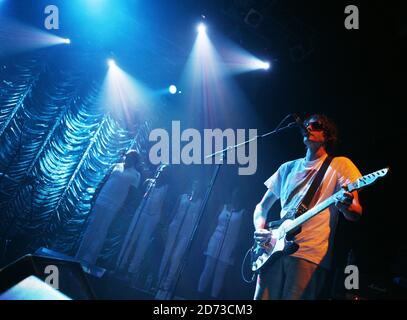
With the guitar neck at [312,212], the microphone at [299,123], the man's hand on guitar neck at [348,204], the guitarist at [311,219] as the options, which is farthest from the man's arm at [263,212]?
the man's hand on guitar neck at [348,204]

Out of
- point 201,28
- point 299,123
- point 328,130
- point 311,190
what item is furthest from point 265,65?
point 311,190

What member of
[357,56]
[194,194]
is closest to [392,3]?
[357,56]

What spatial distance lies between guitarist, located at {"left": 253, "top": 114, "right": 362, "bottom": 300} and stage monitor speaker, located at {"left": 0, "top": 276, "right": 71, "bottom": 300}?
1900 mm

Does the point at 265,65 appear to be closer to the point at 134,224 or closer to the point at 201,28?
the point at 201,28

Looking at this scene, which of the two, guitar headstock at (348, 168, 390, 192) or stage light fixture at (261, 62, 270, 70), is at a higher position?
stage light fixture at (261, 62, 270, 70)

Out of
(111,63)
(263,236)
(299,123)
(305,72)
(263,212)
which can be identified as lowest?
(263,236)

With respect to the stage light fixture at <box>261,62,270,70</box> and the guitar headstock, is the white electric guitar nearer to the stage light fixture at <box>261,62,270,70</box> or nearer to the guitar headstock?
the guitar headstock

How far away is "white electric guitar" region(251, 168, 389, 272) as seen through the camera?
2.61m

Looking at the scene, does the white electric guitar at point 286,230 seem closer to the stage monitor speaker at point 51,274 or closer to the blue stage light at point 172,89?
the stage monitor speaker at point 51,274

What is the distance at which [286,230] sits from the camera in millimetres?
2895

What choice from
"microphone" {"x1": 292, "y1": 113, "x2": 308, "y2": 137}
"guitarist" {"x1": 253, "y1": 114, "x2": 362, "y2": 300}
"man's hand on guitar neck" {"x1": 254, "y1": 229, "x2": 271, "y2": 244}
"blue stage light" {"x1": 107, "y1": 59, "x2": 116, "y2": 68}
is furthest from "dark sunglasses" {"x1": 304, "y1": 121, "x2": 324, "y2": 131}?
"blue stage light" {"x1": 107, "y1": 59, "x2": 116, "y2": 68}

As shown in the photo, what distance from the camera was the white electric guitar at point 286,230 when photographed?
2.61m

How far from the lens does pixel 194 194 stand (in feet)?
22.3

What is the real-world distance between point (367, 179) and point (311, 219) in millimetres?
624
